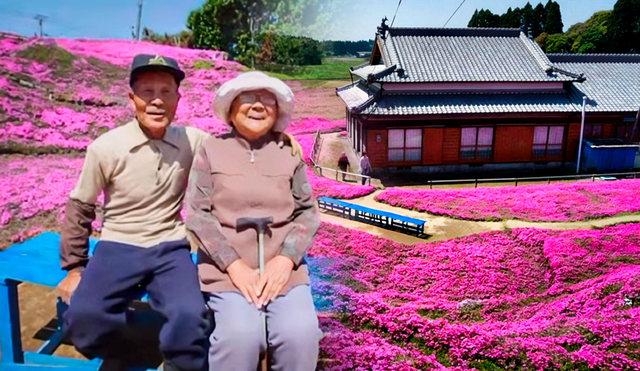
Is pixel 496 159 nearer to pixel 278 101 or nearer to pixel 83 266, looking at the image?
pixel 278 101

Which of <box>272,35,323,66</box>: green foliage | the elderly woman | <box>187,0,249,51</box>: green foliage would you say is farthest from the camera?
<box>272,35,323,66</box>: green foliage

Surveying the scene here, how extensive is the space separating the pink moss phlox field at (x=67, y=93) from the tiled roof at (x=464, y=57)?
4.90m

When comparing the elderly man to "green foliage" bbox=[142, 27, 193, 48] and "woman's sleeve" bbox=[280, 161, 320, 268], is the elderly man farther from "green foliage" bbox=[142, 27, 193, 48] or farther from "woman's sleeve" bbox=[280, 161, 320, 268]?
"green foliage" bbox=[142, 27, 193, 48]

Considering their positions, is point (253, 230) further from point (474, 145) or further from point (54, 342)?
point (474, 145)

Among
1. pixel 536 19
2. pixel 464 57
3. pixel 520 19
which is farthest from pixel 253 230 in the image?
pixel 536 19

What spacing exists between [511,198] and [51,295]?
5.92 metres

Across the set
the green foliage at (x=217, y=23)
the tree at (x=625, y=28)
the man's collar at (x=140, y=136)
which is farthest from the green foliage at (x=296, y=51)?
the tree at (x=625, y=28)

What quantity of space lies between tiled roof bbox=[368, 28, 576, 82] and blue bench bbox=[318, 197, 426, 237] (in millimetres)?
3483

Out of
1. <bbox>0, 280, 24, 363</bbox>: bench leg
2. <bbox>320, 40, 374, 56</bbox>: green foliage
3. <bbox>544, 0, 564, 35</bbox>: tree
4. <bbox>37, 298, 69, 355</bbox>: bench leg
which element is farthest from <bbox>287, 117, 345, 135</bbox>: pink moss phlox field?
<bbox>544, 0, 564, 35</bbox>: tree

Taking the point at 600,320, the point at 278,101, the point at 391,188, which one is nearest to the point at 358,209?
the point at 391,188

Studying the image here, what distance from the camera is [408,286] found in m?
5.34

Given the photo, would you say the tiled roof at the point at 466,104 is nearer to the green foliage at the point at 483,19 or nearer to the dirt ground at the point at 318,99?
the dirt ground at the point at 318,99

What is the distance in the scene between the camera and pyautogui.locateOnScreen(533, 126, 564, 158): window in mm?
9109

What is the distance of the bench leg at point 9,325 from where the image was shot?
356cm
